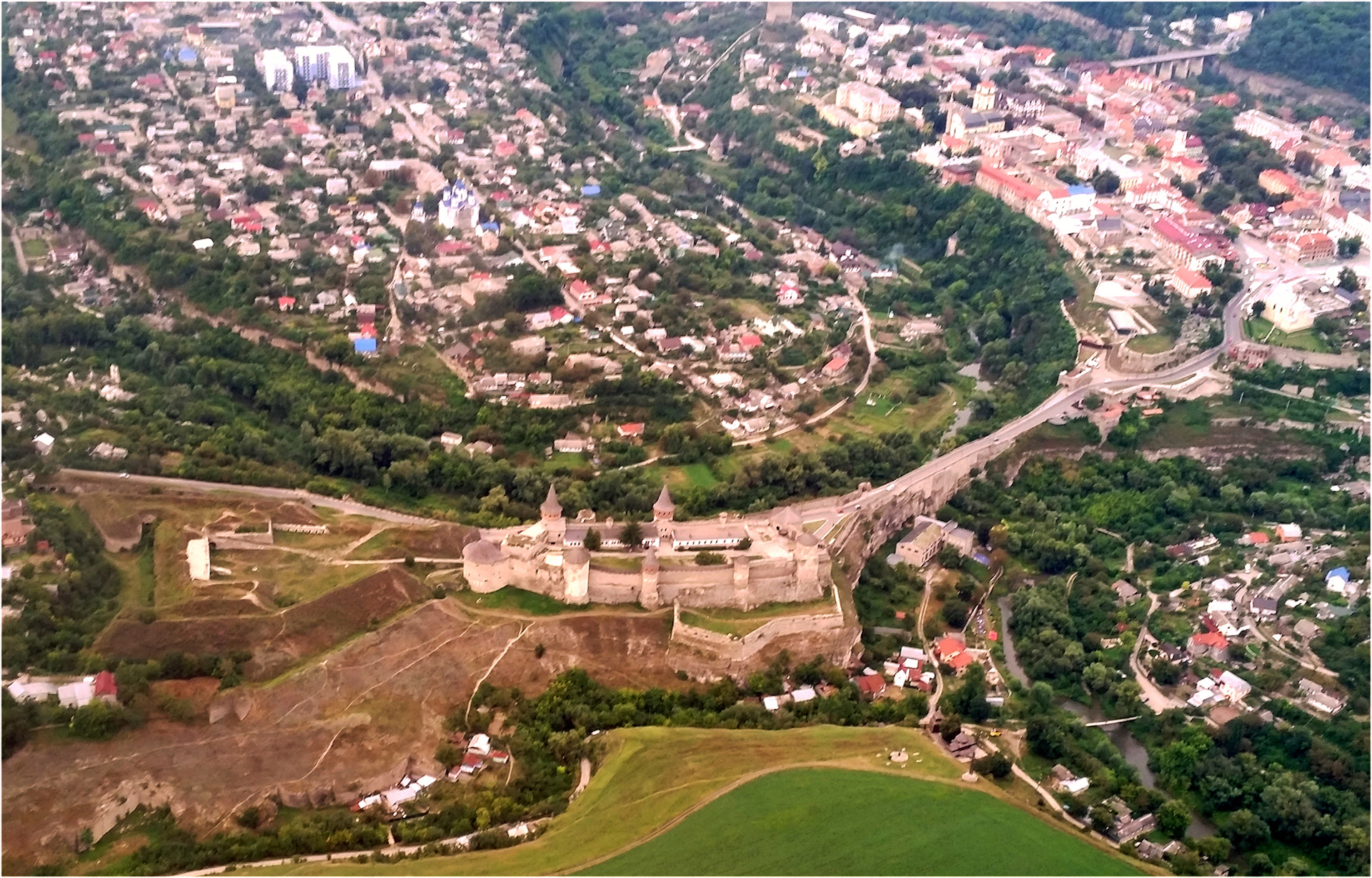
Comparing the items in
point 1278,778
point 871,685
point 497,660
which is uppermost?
point 497,660

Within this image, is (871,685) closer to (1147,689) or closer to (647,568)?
(647,568)

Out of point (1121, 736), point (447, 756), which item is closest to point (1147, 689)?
point (1121, 736)

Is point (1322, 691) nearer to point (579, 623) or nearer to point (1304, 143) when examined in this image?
point (579, 623)

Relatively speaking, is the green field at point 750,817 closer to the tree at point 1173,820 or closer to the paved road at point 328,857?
the paved road at point 328,857

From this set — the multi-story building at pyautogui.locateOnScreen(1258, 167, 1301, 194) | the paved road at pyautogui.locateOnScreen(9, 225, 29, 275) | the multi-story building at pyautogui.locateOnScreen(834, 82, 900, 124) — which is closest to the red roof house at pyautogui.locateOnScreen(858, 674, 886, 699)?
the paved road at pyautogui.locateOnScreen(9, 225, 29, 275)

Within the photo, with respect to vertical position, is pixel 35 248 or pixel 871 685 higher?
pixel 35 248

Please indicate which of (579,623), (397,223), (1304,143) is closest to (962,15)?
(1304,143)
